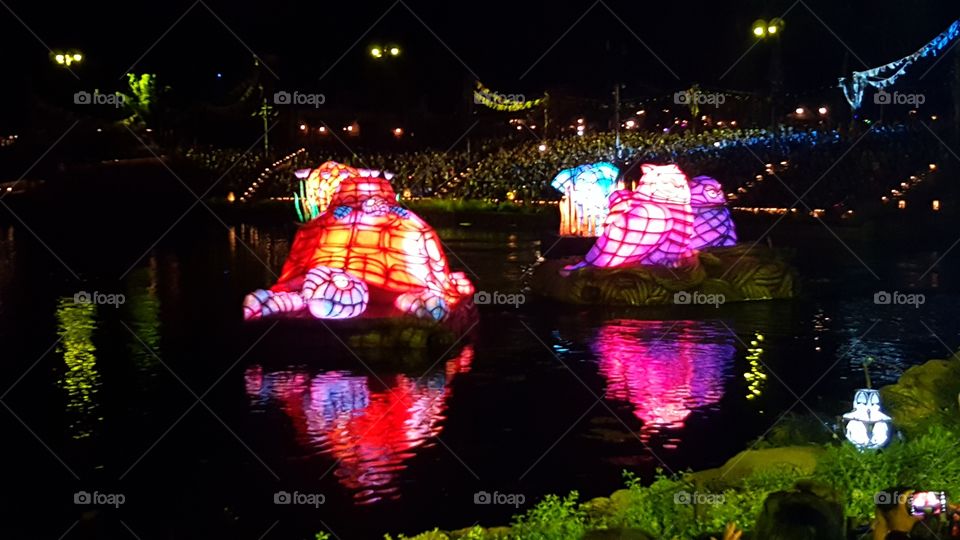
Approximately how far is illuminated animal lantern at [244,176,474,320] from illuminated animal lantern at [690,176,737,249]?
252 inches

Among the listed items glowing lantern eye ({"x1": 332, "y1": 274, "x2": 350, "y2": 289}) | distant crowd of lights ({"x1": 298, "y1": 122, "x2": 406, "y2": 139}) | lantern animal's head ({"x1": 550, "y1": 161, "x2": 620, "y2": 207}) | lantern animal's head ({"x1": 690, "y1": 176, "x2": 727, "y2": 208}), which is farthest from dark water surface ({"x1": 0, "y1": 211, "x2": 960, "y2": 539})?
distant crowd of lights ({"x1": 298, "y1": 122, "x2": 406, "y2": 139})

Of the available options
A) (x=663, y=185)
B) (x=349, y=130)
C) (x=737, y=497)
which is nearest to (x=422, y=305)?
(x=663, y=185)

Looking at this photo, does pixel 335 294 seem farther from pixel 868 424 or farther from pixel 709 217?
pixel 868 424

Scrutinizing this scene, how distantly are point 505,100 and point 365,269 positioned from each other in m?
31.8

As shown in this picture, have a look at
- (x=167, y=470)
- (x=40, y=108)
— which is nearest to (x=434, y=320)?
(x=167, y=470)

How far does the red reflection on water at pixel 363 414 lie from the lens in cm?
1080

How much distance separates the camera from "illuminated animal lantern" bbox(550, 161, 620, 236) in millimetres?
27734

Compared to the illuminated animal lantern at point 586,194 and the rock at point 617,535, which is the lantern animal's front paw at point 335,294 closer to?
the rock at point 617,535

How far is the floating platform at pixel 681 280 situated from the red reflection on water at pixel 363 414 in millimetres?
4931

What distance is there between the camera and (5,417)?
1329cm

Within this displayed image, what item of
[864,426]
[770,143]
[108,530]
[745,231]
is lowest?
[108,530]

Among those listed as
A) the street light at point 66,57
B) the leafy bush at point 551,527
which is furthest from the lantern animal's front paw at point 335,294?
the street light at point 66,57

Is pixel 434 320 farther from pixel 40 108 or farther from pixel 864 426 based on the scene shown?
pixel 40 108

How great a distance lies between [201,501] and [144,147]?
39.2m
